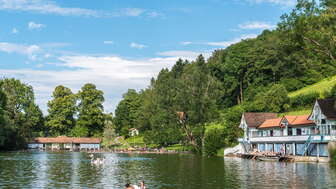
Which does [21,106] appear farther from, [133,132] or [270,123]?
[270,123]

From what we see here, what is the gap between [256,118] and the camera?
3413 inches

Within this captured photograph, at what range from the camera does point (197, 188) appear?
33844 mm

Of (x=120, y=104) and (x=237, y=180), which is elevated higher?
(x=120, y=104)

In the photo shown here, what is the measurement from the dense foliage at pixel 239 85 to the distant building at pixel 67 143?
1514cm

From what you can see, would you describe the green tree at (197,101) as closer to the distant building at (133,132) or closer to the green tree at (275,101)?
the green tree at (275,101)

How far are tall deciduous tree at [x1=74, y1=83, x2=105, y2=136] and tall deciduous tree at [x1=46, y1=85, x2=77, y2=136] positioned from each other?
10.8 ft

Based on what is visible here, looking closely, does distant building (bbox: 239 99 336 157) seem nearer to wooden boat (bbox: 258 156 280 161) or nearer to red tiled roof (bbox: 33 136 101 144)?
wooden boat (bbox: 258 156 280 161)

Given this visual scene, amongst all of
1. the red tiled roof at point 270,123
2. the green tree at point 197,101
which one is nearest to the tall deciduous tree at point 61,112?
the green tree at point 197,101

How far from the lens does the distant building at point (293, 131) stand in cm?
6453

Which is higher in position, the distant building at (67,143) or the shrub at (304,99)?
the shrub at (304,99)

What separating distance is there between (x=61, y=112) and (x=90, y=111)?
9.98 metres

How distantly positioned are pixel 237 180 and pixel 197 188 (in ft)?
22.1

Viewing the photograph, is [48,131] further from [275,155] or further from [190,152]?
[275,155]

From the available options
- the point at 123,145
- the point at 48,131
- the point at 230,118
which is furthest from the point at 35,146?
the point at 230,118
